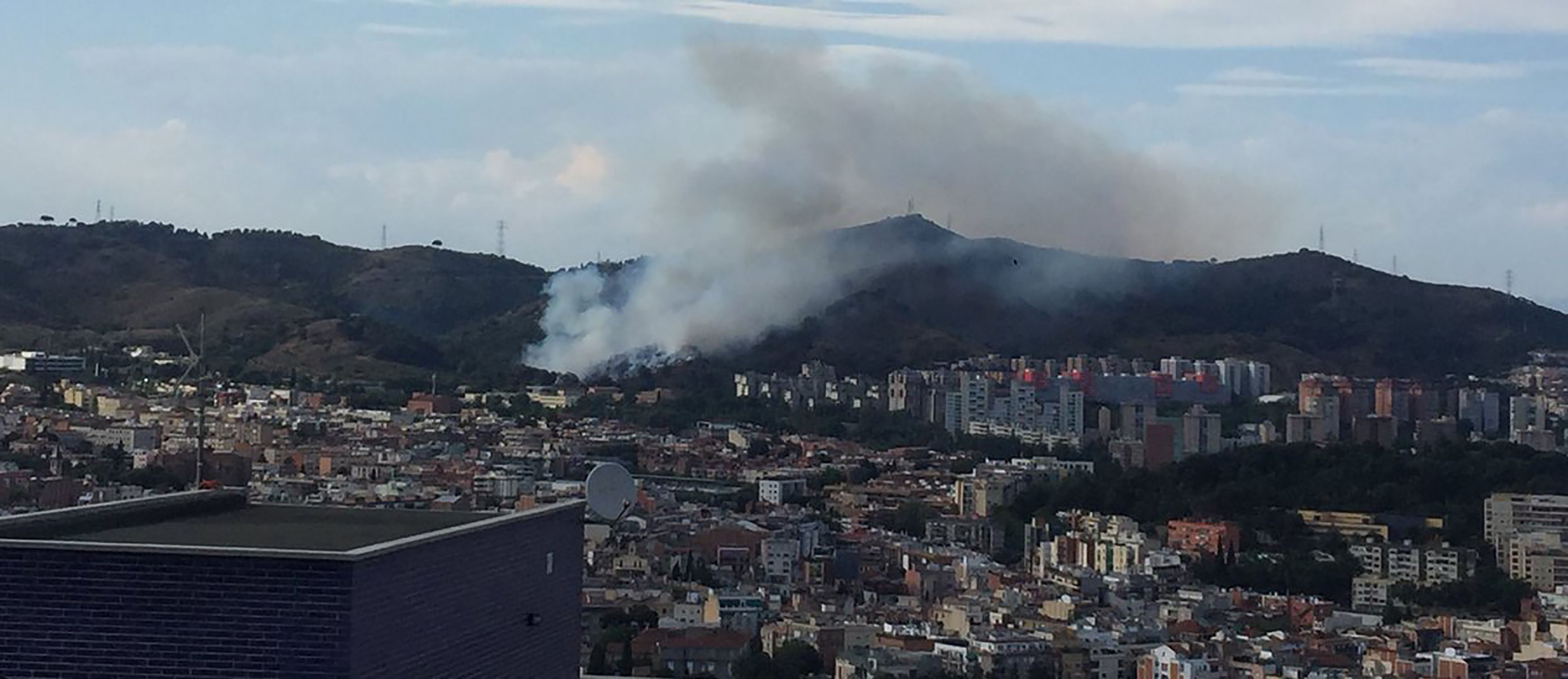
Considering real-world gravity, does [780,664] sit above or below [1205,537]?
below

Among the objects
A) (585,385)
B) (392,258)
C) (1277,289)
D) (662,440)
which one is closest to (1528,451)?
(662,440)

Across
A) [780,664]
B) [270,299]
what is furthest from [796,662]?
[270,299]

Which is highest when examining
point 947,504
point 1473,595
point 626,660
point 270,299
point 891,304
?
point 891,304

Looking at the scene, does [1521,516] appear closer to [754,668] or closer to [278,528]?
[754,668]

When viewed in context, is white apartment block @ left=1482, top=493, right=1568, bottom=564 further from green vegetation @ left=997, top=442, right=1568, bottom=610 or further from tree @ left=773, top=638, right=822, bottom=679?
tree @ left=773, top=638, right=822, bottom=679

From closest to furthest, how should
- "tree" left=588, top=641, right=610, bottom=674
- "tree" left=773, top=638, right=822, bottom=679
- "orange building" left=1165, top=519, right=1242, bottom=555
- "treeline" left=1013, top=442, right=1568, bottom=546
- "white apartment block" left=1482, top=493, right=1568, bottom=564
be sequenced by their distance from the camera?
"tree" left=588, top=641, right=610, bottom=674
"tree" left=773, top=638, right=822, bottom=679
"orange building" left=1165, top=519, right=1242, bottom=555
"white apartment block" left=1482, top=493, right=1568, bottom=564
"treeline" left=1013, top=442, right=1568, bottom=546

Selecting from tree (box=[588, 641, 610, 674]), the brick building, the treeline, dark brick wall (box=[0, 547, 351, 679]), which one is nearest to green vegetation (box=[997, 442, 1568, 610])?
the treeline

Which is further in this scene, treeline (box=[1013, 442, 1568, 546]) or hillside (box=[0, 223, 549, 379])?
hillside (box=[0, 223, 549, 379])

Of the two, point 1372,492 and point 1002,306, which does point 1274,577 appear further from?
point 1002,306

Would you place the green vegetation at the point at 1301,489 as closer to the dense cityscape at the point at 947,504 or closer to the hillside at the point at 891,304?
→ the dense cityscape at the point at 947,504
